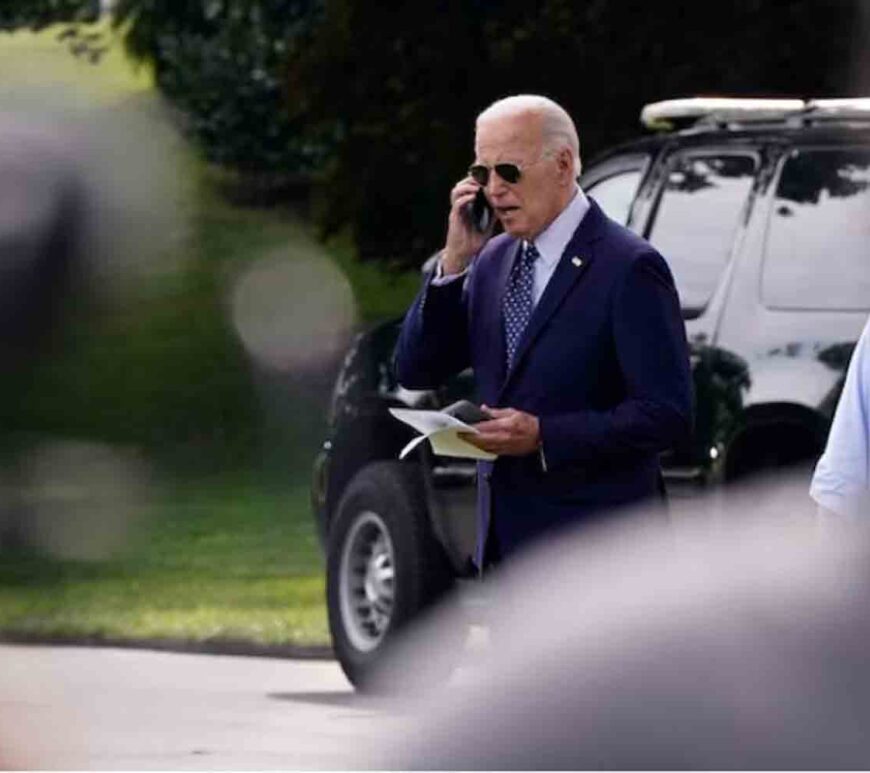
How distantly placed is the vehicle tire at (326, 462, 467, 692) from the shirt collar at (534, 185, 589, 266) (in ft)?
14.6

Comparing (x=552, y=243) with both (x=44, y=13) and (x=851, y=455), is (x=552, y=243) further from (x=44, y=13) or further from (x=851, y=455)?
(x=44, y=13)

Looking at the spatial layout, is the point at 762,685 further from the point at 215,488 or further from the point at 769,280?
the point at 215,488

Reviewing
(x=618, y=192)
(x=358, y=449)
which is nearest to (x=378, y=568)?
(x=358, y=449)

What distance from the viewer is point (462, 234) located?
702 centimetres

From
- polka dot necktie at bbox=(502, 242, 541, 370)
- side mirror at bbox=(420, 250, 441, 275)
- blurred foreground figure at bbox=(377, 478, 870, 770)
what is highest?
blurred foreground figure at bbox=(377, 478, 870, 770)

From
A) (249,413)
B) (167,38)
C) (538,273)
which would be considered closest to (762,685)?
(538,273)

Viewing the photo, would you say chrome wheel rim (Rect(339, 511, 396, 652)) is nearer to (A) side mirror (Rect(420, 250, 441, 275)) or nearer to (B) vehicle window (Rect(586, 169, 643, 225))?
(B) vehicle window (Rect(586, 169, 643, 225))

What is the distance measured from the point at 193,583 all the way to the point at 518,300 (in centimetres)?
911

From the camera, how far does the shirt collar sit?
7023 mm

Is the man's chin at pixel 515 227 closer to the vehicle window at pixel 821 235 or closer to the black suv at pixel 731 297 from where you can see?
the black suv at pixel 731 297

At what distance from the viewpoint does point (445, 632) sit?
38.3 feet

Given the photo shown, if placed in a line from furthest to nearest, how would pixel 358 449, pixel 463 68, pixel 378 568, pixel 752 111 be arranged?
1. pixel 463 68
2. pixel 358 449
3. pixel 378 568
4. pixel 752 111

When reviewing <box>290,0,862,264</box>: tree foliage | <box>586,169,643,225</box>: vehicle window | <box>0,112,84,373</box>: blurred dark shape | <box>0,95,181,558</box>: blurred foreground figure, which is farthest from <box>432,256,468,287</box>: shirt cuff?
<box>0,112,84,373</box>: blurred dark shape

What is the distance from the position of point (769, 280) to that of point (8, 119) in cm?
2450
